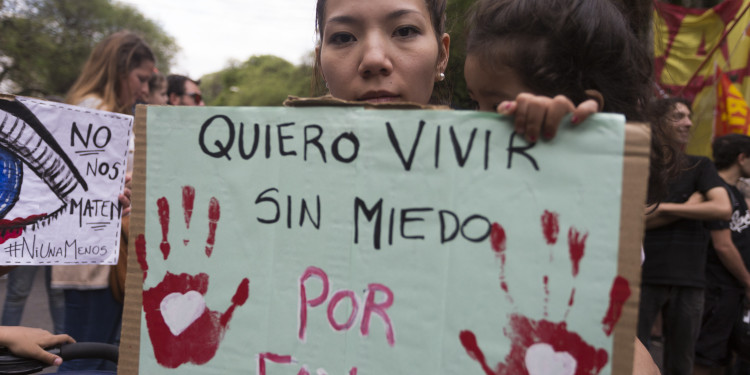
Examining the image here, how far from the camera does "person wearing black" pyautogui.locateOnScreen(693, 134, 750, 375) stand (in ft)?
12.7

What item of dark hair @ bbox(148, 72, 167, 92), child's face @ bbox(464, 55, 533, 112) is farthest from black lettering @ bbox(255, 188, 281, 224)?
dark hair @ bbox(148, 72, 167, 92)

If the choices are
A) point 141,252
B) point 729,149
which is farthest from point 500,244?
point 729,149

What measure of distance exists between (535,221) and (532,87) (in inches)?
17.8

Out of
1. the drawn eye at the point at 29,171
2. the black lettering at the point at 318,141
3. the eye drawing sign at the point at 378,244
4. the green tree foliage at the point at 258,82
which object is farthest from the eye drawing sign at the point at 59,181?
the green tree foliage at the point at 258,82

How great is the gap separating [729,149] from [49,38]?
1851cm

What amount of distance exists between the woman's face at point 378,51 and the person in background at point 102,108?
1.42 m

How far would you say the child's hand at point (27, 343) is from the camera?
1.47 meters

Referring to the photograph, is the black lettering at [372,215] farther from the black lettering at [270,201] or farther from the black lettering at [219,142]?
the black lettering at [219,142]

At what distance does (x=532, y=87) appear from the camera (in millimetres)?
1312

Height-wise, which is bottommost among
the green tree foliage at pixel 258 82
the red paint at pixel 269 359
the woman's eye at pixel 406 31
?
the red paint at pixel 269 359

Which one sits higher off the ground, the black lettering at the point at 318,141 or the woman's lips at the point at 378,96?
the woman's lips at the point at 378,96

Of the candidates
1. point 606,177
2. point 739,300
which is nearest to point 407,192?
point 606,177

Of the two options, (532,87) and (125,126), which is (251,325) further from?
(125,126)

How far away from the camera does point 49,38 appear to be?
689 inches
